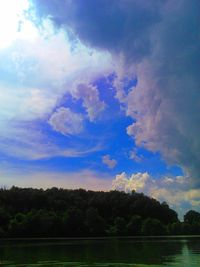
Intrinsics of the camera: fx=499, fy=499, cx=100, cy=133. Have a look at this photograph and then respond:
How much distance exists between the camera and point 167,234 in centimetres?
18588

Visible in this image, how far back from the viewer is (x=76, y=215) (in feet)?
536

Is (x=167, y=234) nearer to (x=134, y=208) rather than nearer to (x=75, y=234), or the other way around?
(x=134, y=208)

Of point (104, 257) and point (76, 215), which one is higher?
point (76, 215)

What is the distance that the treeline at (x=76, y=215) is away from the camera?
156m

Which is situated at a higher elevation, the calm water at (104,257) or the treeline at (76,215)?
the treeline at (76,215)

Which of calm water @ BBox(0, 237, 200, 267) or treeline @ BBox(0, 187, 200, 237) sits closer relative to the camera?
calm water @ BBox(0, 237, 200, 267)

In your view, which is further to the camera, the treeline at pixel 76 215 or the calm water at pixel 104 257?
the treeline at pixel 76 215

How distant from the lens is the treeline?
155500 mm

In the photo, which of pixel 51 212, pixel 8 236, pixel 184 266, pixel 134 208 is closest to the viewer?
pixel 184 266

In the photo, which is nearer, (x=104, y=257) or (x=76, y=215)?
(x=104, y=257)

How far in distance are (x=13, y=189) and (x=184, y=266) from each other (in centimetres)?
14251

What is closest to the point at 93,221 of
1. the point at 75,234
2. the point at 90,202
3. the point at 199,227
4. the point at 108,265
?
the point at 75,234

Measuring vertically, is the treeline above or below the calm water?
above

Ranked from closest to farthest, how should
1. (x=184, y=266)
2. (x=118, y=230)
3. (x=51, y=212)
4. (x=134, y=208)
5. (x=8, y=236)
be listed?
(x=184, y=266) < (x=8, y=236) < (x=51, y=212) < (x=118, y=230) < (x=134, y=208)
